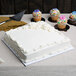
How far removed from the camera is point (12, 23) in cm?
147

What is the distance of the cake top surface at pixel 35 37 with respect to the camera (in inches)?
46.1

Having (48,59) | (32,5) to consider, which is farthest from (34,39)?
(32,5)

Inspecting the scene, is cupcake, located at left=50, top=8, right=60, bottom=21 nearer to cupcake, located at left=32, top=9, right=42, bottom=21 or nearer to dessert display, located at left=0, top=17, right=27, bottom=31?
cupcake, located at left=32, top=9, right=42, bottom=21

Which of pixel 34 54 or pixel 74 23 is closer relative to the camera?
pixel 34 54

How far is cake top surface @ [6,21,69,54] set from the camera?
1.17m

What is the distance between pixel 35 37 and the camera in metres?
1.24

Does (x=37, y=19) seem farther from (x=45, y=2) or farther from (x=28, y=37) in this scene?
(x=45, y=2)

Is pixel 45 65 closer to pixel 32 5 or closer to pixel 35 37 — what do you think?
pixel 35 37

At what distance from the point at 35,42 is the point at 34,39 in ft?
0.09

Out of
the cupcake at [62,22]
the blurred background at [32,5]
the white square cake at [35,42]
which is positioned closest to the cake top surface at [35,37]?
the white square cake at [35,42]

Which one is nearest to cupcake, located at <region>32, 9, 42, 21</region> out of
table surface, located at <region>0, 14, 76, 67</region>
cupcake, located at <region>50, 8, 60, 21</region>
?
cupcake, located at <region>50, 8, 60, 21</region>

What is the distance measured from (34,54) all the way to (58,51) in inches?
5.9

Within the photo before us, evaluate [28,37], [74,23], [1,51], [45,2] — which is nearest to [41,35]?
[28,37]

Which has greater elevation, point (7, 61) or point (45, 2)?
point (45, 2)
